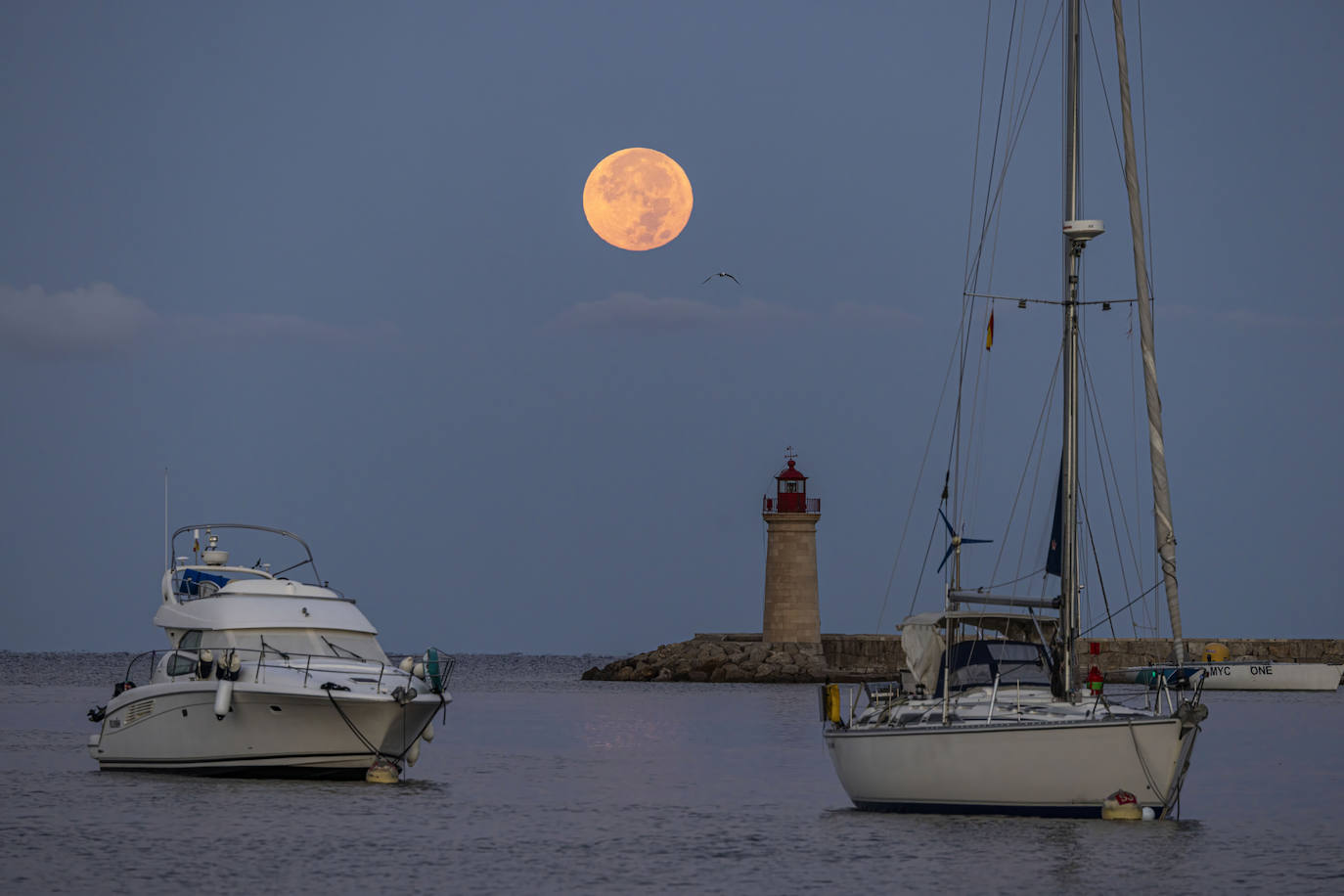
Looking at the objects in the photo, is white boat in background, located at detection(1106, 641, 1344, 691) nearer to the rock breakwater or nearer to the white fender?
the rock breakwater

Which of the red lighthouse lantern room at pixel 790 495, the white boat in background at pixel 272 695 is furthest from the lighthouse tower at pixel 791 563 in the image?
the white boat in background at pixel 272 695

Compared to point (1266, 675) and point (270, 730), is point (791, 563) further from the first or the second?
point (270, 730)

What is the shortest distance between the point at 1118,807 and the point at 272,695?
10.8m

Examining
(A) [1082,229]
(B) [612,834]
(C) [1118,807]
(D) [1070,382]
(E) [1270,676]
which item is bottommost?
(B) [612,834]

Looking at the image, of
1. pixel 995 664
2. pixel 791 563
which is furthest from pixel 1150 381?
pixel 791 563

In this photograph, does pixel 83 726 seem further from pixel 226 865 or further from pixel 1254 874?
pixel 1254 874

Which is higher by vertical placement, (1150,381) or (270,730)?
(1150,381)

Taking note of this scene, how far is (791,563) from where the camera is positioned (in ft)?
217

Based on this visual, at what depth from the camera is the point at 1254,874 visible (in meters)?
17.9

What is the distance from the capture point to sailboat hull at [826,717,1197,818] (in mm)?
19000

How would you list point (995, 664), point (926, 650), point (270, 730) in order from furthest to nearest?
point (270, 730), point (926, 650), point (995, 664)

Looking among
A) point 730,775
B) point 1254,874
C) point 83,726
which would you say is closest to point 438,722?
point 83,726

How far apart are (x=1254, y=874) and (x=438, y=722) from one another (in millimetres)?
30889

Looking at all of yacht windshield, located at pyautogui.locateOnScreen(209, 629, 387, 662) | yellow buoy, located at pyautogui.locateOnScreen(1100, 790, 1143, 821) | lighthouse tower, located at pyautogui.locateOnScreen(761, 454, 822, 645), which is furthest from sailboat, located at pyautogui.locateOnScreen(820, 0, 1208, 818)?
lighthouse tower, located at pyautogui.locateOnScreen(761, 454, 822, 645)
